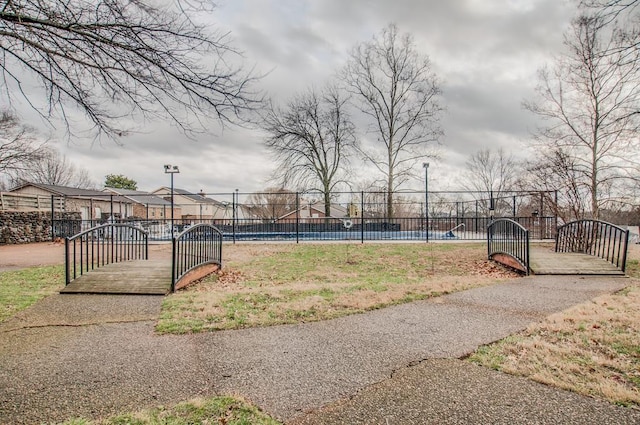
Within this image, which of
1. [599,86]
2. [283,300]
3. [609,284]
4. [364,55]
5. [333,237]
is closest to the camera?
[283,300]

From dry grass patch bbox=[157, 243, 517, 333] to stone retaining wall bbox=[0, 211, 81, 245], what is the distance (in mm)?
13093

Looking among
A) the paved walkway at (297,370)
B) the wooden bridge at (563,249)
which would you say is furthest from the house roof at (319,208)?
the paved walkway at (297,370)

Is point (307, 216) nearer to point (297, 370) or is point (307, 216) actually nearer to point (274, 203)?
point (274, 203)

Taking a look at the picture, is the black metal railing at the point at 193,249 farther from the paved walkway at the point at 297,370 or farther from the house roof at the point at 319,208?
the house roof at the point at 319,208

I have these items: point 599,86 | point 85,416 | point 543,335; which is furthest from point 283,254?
point 599,86

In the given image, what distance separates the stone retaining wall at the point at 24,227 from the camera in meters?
17.5

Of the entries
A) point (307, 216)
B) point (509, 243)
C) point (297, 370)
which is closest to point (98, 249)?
point (297, 370)

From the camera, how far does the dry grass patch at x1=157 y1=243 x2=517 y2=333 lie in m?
4.50

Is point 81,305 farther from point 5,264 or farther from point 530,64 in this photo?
point 530,64

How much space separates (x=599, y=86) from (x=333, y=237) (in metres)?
11.2

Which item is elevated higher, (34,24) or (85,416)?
(34,24)

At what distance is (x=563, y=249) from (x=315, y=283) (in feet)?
25.5

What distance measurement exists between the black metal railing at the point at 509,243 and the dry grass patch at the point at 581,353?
11.0 ft

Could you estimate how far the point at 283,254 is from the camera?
11.4 meters
